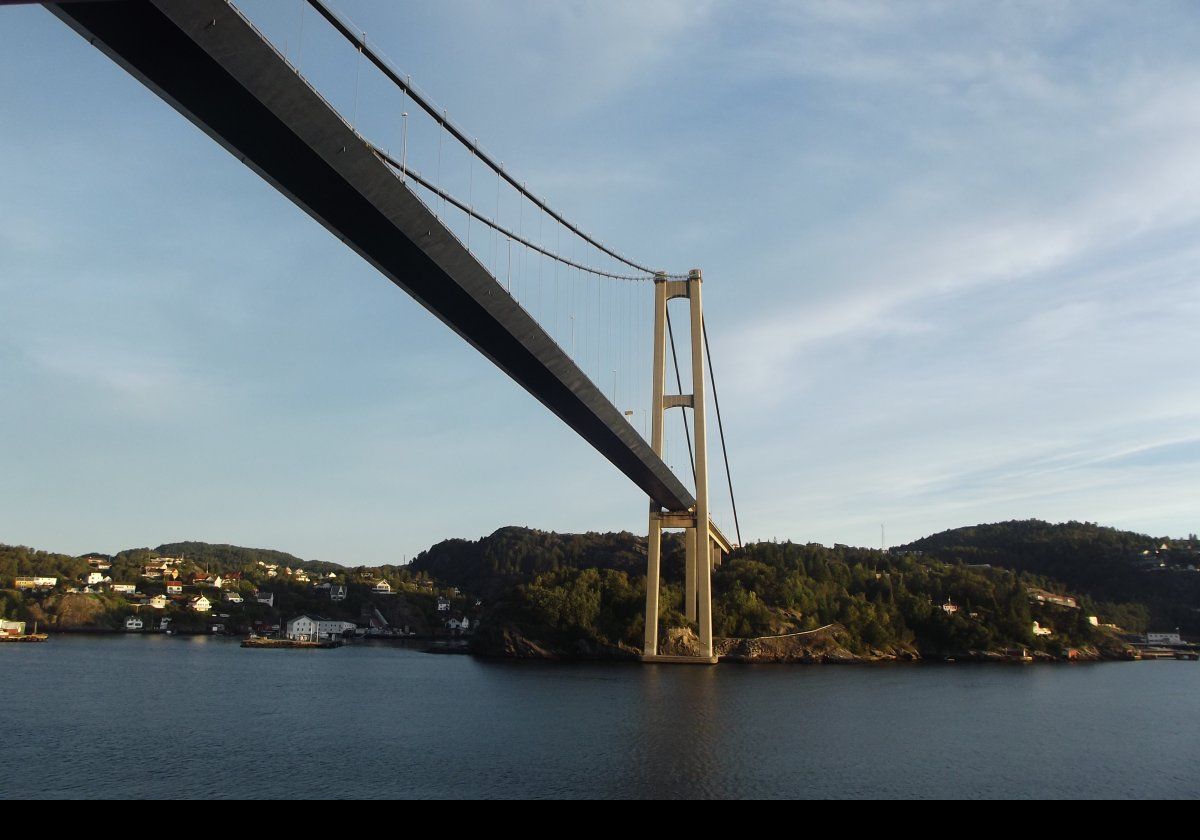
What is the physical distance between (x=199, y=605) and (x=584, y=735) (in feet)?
229

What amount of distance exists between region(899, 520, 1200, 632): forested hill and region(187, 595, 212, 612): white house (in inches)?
2847

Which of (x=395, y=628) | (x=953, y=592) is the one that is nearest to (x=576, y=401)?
(x=953, y=592)

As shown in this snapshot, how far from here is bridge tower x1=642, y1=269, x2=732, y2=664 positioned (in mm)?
37875

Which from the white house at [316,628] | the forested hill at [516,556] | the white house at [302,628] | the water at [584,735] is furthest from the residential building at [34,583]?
the water at [584,735]

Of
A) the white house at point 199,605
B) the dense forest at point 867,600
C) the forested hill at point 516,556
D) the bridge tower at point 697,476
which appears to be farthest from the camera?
the forested hill at point 516,556

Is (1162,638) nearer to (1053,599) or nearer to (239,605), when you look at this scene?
(1053,599)

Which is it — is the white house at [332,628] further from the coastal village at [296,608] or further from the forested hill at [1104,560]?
the forested hill at [1104,560]

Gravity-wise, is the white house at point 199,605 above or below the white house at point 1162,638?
above

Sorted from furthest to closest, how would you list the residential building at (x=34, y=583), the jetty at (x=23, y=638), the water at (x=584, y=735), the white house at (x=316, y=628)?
the residential building at (x=34, y=583) < the white house at (x=316, y=628) < the jetty at (x=23, y=638) < the water at (x=584, y=735)

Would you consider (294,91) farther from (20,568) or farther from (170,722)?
(20,568)

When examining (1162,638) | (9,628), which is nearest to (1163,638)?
(1162,638)

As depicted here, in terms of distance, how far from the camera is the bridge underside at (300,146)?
Result: 10.1 metres

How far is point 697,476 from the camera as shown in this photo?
37.9 meters

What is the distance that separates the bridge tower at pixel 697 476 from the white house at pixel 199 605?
53342 millimetres
